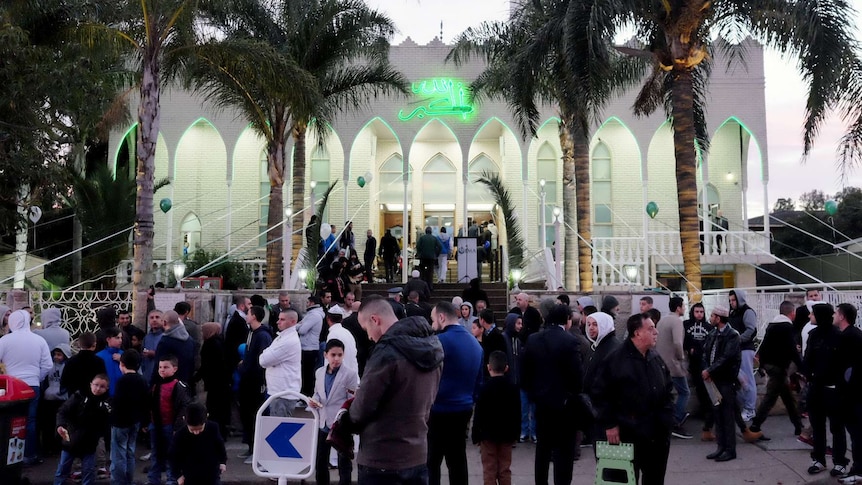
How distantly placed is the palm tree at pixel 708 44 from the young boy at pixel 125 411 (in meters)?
9.07

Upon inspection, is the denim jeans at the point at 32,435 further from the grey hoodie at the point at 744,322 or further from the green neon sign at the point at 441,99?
the green neon sign at the point at 441,99

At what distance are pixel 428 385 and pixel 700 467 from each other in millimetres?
5123

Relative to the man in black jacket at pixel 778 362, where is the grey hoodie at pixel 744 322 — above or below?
above

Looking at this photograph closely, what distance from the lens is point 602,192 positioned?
1028 inches

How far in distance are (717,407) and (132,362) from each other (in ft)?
20.2

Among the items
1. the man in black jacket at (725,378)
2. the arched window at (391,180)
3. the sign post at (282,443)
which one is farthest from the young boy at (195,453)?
the arched window at (391,180)

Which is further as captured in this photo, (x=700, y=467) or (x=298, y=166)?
(x=298, y=166)

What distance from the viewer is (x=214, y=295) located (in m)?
12.3

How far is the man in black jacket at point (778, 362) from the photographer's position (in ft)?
29.4

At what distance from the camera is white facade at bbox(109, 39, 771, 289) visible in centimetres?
2361

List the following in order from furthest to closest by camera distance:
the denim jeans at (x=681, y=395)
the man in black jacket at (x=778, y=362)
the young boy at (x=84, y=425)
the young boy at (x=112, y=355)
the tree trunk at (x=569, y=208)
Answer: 1. the tree trunk at (x=569, y=208)
2. the denim jeans at (x=681, y=395)
3. the man in black jacket at (x=778, y=362)
4. the young boy at (x=112, y=355)
5. the young boy at (x=84, y=425)

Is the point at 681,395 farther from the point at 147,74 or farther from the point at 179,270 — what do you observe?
the point at 179,270

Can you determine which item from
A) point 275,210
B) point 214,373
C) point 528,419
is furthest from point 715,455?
point 275,210

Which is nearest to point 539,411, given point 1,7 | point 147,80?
point 147,80
